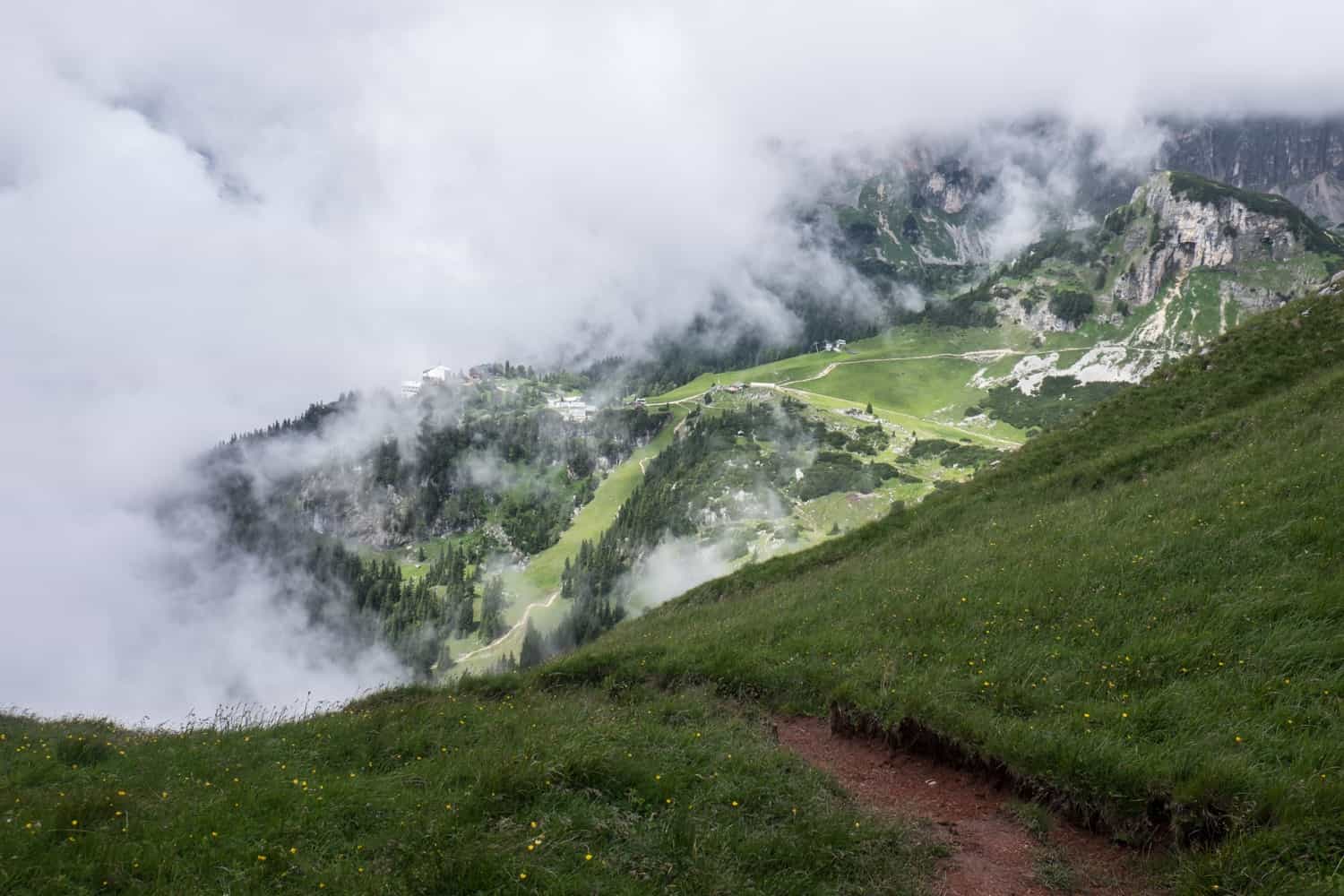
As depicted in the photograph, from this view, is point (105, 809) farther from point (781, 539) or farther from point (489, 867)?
point (781, 539)

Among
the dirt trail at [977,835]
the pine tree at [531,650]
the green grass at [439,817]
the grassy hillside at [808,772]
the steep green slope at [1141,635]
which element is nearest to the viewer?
the green grass at [439,817]

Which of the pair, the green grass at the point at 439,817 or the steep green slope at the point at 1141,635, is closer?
the green grass at the point at 439,817

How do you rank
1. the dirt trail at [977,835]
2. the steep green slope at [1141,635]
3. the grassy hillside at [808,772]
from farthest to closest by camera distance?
1. the steep green slope at [1141,635]
2. the dirt trail at [977,835]
3. the grassy hillside at [808,772]

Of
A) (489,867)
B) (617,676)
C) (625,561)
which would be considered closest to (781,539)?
(625,561)

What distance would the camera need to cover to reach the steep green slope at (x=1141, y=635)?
25.8 ft

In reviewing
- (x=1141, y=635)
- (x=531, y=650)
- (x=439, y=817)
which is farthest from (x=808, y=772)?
(x=531, y=650)

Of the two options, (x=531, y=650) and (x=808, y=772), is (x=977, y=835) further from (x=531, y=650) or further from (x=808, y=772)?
(x=531, y=650)

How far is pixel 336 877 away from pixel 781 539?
155733 millimetres

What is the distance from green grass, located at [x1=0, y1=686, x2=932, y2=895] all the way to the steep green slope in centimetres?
293

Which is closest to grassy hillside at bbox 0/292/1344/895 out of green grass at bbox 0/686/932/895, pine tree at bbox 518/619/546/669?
green grass at bbox 0/686/932/895

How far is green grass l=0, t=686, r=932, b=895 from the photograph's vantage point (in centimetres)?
676

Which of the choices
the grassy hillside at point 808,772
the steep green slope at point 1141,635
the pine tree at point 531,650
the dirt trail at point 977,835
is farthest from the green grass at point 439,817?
the pine tree at point 531,650

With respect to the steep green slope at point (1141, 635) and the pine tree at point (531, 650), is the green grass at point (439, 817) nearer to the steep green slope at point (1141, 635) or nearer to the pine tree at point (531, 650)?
the steep green slope at point (1141, 635)

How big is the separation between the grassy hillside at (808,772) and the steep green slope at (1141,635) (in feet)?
0.17
